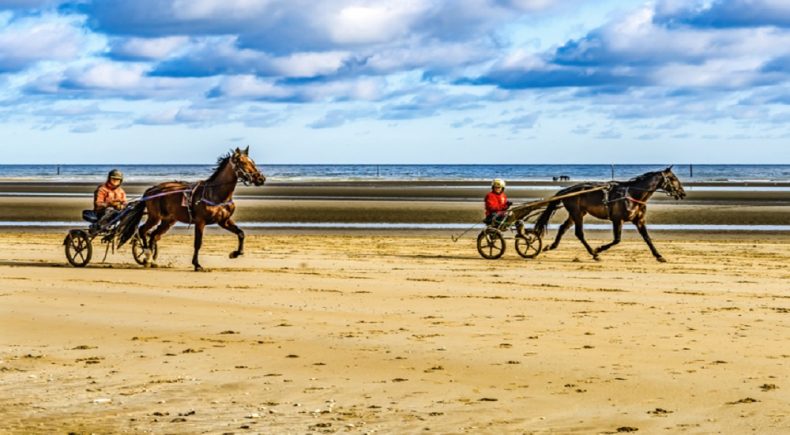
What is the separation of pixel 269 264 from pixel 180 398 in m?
10.4

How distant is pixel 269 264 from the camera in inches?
752

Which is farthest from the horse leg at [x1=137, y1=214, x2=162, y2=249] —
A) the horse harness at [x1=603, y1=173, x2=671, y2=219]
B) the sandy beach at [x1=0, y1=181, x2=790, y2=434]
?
the horse harness at [x1=603, y1=173, x2=671, y2=219]

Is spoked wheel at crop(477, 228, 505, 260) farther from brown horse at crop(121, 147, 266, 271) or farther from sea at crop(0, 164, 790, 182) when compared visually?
sea at crop(0, 164, 790, 182)

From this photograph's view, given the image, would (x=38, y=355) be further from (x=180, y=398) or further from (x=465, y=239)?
(x=465, y=239)

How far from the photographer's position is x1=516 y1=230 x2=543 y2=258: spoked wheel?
20.0m

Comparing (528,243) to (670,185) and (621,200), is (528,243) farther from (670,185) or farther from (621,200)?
(670,185)

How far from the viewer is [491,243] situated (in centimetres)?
2000

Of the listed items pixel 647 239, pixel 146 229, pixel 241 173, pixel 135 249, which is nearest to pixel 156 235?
pixel 146 229

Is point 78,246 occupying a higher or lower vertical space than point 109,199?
lower

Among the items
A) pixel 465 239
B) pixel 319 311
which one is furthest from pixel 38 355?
pixel 465 239

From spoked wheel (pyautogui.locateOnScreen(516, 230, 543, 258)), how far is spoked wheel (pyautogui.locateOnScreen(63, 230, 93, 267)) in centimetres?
680

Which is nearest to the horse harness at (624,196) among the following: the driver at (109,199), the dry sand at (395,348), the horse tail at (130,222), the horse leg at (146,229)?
the dry sand at (395,348)

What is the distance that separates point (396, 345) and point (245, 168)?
25.7ft

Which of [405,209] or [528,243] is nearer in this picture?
[528,243]
